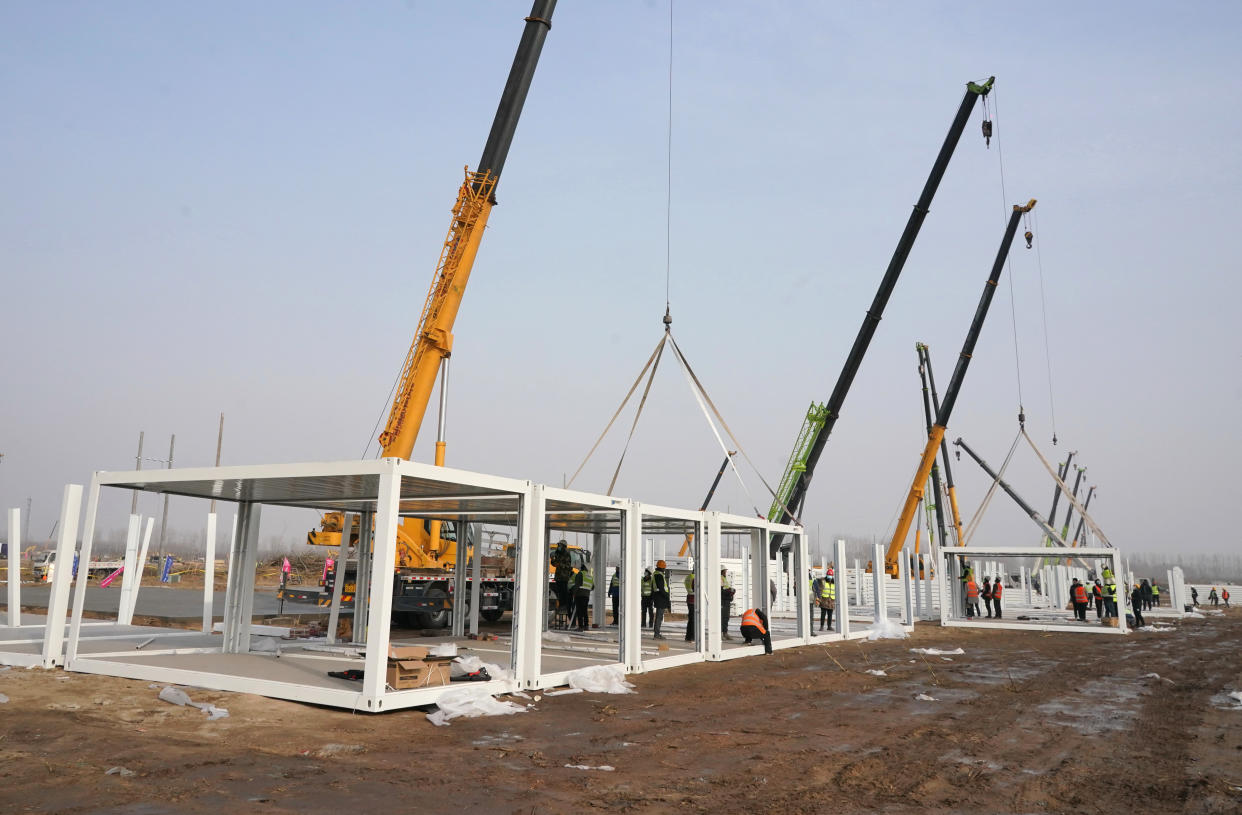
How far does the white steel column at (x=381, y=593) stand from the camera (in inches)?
365

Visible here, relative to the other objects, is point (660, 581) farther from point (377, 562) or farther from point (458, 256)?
point (377, 562)

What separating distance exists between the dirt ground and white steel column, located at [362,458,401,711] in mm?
A: 370

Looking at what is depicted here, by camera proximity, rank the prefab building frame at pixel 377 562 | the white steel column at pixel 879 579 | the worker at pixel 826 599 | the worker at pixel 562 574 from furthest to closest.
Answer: the white steel column at pixel 879 579 → the worker at pixel 826 599 → the worker at pixel 562 574 → the prefab building frame at pixel 377 562

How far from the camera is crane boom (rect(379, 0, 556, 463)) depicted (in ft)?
50.6

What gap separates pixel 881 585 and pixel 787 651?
26.1 feet

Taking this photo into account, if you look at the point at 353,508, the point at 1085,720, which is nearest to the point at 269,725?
the point at 353,508

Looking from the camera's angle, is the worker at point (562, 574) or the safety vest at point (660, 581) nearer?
the safety vest at point (660, 581)

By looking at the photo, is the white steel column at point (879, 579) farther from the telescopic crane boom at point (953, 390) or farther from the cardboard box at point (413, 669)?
the cardboard box at point (413, 669)

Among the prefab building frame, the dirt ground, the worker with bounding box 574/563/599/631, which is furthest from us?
the worker with bounding box 574/563/599/631

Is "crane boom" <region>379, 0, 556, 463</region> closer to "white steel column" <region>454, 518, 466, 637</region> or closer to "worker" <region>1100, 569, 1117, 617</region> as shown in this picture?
"white steel column" <region>454, 518, 466, 637</region>

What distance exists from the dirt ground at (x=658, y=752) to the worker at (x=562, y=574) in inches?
364

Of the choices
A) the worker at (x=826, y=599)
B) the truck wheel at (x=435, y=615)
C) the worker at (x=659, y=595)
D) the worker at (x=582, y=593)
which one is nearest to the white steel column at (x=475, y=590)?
the truck wheel at (x=435, y=615)

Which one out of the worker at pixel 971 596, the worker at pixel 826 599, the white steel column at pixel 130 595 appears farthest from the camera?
the worker at pixel 971 596

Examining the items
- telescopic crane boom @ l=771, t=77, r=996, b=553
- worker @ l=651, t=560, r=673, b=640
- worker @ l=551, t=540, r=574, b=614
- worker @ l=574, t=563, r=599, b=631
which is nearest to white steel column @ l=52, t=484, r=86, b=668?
worker @ l=574, t=563, r=599, b=631
